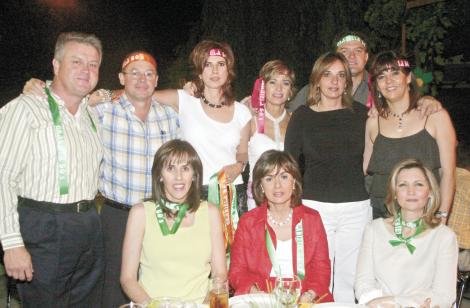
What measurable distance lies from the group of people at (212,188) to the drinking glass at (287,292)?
38 cm

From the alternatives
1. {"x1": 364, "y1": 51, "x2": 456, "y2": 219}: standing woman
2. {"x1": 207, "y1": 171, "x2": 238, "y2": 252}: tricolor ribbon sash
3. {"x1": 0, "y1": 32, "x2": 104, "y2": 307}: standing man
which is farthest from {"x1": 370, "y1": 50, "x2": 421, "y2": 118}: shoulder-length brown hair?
{"x1": 0, "y1": 32, "x2": 104, "y2": 307}: standing man

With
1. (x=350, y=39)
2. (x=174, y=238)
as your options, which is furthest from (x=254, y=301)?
(x=350, y=39)

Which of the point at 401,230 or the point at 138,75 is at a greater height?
the point at 138,75

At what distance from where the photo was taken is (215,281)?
2.13m

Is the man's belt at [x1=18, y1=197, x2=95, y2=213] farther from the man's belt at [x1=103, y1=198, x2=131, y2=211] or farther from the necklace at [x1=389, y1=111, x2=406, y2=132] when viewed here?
the necklace at [x1=389, y1=111, x2=406, y2=132]

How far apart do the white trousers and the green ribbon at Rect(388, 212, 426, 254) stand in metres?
0.64

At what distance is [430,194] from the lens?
2932 millimetres

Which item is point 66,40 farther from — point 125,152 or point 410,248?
point 410,248

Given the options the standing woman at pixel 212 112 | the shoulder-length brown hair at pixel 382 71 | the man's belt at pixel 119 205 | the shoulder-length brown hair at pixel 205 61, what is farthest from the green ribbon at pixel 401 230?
the man's belt at pixel 119 205

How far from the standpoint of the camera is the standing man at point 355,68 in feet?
13.5

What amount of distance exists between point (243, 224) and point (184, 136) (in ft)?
2.87

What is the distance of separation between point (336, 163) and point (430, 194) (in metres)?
0.76

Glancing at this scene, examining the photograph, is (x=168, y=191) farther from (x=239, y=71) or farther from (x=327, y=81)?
(x=239, y=71)


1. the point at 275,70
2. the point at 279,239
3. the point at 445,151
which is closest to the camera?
the point at 279,239
